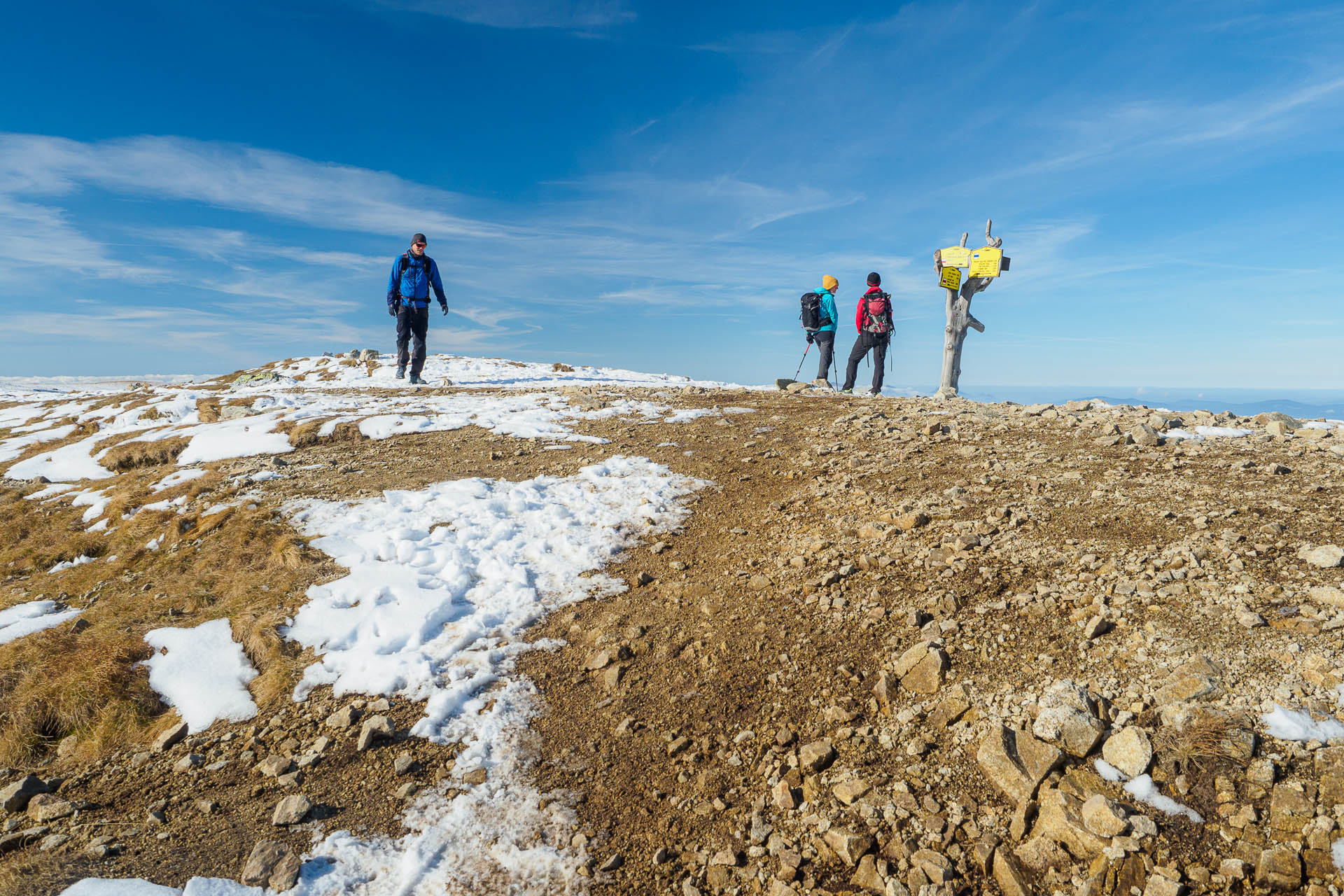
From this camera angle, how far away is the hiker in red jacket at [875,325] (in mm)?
15156

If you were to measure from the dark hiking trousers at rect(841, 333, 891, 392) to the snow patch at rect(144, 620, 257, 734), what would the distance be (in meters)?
13.7

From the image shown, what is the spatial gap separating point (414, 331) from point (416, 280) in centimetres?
150

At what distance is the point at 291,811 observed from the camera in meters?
3.95

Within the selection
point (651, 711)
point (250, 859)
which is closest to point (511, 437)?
point (651, 711)

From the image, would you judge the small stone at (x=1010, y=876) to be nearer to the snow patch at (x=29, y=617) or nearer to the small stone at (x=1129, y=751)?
the small stone at (x=1129, y=751)

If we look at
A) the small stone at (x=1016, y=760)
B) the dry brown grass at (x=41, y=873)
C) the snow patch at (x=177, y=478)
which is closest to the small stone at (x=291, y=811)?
the dry brown grass at (x=41, y=873)

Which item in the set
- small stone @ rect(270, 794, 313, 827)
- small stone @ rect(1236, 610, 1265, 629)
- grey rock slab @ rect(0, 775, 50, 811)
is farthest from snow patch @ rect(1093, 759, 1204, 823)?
grey rock slab @ rect(0, 775, 50, 811)

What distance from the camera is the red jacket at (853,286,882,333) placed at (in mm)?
15227

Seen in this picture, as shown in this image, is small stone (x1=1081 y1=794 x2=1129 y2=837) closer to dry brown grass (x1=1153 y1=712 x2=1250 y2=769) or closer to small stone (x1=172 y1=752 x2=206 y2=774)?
dry brown grass (x1=1153 y1=712 x2=1250 y2=769)

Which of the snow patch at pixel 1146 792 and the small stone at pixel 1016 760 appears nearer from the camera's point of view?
the snow patch at pixel 1146 792

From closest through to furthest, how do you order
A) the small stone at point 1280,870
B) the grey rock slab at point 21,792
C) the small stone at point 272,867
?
the small stone at point 1280,870 → the small stone at point 272,867 → the grey rock slab at point 21,792

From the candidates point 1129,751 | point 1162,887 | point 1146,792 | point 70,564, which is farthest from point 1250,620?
point 70,564

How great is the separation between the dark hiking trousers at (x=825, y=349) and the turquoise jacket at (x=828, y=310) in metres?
0.08

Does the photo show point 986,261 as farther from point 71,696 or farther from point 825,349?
point 71,696
